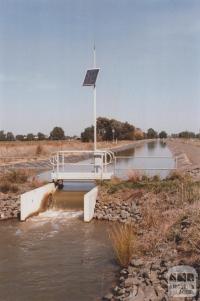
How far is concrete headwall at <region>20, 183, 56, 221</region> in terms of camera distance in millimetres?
16031

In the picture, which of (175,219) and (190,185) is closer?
(175,219)

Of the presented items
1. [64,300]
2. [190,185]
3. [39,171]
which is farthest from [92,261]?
[39,171]

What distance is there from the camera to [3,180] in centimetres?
2036

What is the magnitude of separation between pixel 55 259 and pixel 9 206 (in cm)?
666

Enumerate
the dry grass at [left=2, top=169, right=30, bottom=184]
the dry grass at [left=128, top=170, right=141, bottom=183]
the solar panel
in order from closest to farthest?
the dry grass at [left=128, top=170, right=141, bottom=183]
the dry grass at [left=2, top=169, right=30, bottom=184]
the solar panel

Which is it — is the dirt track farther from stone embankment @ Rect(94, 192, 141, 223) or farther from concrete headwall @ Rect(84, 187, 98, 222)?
concrete headwall @ Rect(84, 187, 98, 222)

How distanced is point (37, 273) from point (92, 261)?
155cm

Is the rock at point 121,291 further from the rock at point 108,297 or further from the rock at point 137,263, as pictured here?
the rock at point 137,263

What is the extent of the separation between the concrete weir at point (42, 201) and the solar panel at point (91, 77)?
531cm

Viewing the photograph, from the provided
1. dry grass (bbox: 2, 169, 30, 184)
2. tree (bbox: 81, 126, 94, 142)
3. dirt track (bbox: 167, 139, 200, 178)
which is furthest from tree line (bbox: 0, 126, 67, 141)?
dry grass (bbox: 2, 169, 30, 184)

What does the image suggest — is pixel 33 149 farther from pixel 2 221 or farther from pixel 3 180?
pixel 2 221

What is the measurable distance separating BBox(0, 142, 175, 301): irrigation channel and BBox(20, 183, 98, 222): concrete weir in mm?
336

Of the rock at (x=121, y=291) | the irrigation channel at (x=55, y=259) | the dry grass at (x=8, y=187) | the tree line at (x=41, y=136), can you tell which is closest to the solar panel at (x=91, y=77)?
the dry grass at (x=8, y=187)

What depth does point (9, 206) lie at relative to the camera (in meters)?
17.4
